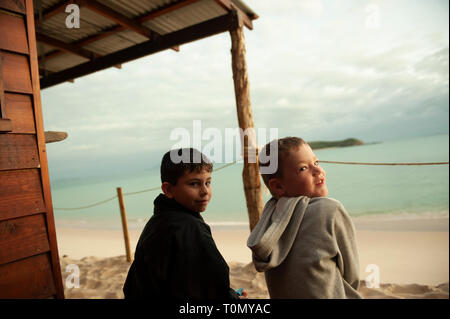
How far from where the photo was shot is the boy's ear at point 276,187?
1.12 meters

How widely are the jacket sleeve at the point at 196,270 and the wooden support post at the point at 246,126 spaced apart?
2.09 meters

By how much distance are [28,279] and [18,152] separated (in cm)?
65

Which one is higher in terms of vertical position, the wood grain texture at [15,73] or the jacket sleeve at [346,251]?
the wood grain texture at [15,73]

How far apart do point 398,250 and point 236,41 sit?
4455 millimetres

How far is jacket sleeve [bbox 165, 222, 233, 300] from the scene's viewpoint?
3.39 feet

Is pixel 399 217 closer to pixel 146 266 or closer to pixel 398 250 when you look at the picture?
pixel 398 250

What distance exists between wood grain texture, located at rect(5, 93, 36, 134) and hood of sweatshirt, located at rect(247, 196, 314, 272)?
1.29 metres

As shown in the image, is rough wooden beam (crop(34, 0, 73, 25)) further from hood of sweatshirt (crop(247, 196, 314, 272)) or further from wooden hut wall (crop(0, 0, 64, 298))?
hood of sweatshirt (crop(247, 196, 314, 272))

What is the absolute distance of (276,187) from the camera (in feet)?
3.71

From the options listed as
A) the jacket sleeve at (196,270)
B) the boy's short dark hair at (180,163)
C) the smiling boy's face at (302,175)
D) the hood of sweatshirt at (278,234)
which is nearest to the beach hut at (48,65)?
the boy's short dark hair at (180,163)

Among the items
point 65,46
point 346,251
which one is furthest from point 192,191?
point 65,46

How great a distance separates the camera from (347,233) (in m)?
0.95

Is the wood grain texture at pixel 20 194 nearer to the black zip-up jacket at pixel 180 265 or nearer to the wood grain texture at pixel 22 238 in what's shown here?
the wood grain texture at pixel 22 238

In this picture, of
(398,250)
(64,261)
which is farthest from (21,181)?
(398,250)
